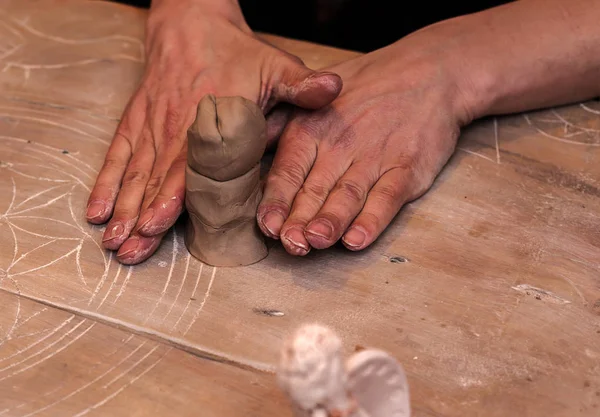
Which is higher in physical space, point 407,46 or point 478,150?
point 407,46

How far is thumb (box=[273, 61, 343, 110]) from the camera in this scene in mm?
1249

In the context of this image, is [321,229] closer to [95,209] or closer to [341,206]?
[341,206]

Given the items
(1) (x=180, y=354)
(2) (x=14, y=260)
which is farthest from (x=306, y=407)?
(2) (x=14, y=260)

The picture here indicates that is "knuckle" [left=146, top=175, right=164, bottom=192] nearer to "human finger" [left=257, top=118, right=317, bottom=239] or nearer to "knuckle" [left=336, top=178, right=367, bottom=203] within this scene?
"human finger" [left=257, top=118, right=317, bottom=239]

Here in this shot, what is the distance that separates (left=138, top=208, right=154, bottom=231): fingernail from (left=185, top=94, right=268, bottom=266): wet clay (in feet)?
0.19

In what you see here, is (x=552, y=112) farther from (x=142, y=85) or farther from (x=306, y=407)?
(x=306, y=407)

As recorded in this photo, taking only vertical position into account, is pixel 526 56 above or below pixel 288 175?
above

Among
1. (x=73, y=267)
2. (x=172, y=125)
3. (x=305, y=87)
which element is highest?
(x=305, y=87)

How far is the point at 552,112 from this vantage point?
59.9 inches

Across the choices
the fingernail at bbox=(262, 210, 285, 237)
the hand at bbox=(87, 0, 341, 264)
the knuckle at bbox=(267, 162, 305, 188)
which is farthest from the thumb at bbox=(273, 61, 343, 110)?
the fingernail at bbox=(262, 210, 285, 237)

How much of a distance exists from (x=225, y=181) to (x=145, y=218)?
145mm

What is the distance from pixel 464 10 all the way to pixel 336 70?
593 mm

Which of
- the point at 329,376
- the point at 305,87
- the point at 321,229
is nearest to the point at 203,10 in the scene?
the point at 305,87

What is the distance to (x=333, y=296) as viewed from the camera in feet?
3.71
